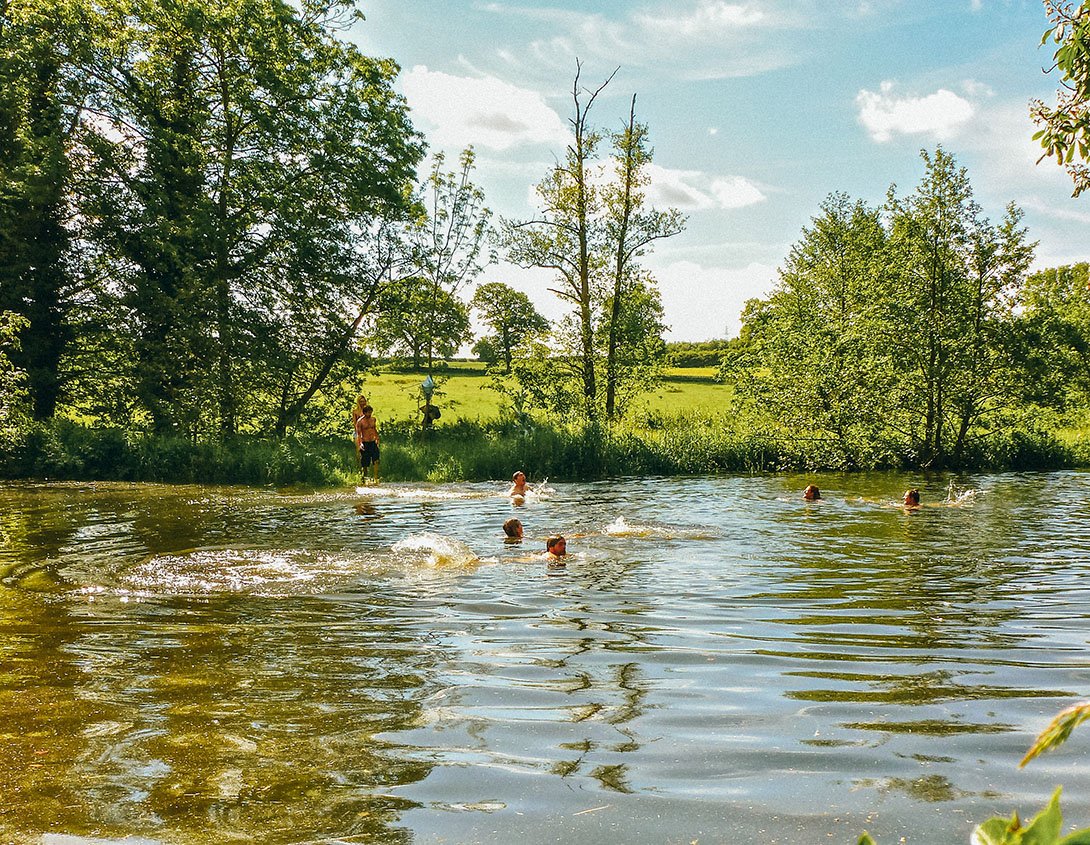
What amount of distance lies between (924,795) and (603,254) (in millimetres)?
29968

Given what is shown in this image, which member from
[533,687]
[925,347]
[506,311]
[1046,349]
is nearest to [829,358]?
[925,347]

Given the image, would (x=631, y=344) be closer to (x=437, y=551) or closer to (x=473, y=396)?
(x=437, y=551)

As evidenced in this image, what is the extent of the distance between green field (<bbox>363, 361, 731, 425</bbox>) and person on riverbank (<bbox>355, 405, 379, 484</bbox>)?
837 cm

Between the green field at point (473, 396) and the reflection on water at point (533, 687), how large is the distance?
65.7ft

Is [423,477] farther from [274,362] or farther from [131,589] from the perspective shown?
[131,589]

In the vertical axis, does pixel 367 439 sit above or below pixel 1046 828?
below

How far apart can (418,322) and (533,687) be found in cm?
2833

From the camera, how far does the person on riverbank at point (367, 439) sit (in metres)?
23.2

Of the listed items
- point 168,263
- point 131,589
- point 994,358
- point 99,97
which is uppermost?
point 99,97

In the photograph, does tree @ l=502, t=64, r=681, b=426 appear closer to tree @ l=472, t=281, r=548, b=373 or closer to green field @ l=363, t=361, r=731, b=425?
green field @ l=363, t=361, r=731, b=425

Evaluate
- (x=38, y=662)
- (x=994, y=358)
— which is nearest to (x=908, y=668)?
(x=38, y=662)

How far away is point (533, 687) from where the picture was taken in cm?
566

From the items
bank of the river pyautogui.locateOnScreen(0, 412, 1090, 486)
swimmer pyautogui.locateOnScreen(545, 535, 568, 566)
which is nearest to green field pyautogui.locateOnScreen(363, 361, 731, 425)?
bank of the river pyautogui.locateOnScreen(0, 412, 1090, 486)

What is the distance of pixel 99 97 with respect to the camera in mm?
29359
